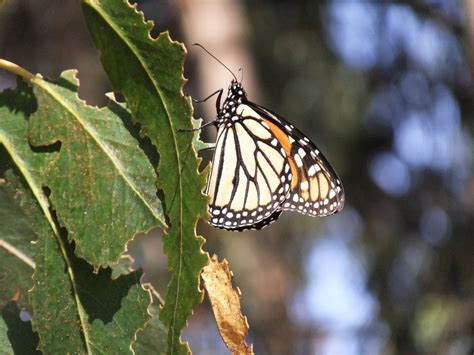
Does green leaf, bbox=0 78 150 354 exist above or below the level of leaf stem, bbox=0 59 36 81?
below

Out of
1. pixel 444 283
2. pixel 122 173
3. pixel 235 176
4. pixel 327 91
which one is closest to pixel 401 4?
pixel 327 91

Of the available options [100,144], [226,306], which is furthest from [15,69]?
[226,306]

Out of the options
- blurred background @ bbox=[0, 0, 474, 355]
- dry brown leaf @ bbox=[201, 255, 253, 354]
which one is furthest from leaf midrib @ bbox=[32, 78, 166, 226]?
blurred background @ bbox=[0, 0, 474, 355]

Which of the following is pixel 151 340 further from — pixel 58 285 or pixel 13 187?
pixel 13 187

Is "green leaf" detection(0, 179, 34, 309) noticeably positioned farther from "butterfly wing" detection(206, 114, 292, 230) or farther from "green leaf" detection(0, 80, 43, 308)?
"butterfly wing" detection(206, 114, 292, 230)

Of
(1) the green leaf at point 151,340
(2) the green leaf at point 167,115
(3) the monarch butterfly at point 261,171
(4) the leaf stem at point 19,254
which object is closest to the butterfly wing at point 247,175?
(3) the monarch butterfly at point 261,171

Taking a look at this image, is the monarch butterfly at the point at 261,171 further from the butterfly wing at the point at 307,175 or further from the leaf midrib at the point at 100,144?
the leaf midrib at the point at 100,144
